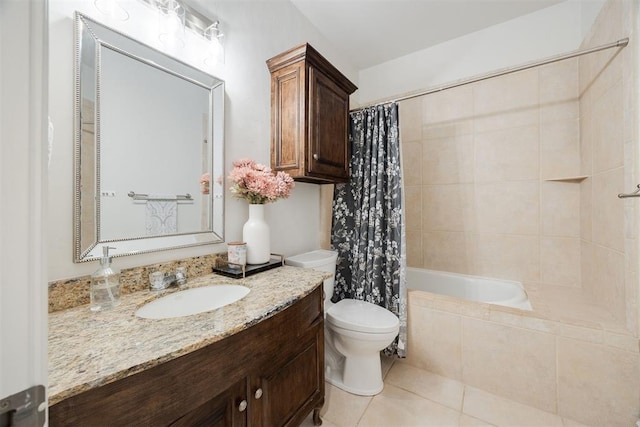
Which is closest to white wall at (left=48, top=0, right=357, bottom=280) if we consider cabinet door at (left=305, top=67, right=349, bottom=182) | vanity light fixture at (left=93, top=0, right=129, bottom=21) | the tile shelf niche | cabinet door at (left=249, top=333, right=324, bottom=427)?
vanity light fixture at (left=93, top=0, right=129, bottom=21)

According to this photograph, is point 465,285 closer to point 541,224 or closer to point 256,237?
point 541,224

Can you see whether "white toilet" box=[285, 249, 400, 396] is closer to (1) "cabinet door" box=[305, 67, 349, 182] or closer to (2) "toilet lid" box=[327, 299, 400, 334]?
(2) "toilet lid" box=[327, 299, 400, 334]

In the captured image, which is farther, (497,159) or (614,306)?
(497,159)

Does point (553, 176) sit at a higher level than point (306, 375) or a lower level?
higher

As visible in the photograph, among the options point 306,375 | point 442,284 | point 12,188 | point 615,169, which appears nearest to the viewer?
point 12,188

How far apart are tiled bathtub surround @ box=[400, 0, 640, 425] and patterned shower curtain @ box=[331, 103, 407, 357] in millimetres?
198

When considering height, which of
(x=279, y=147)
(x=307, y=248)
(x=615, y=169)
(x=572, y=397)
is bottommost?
(x=572, y=397)

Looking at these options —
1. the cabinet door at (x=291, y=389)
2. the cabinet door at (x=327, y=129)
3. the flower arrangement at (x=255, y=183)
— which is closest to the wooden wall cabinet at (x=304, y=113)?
the cabinet door at (x=327, y=129)

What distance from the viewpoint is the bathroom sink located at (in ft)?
3.27

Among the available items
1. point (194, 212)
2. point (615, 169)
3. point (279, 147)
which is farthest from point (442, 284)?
point (194, 212)

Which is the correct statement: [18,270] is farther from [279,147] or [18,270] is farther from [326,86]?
[326,86]

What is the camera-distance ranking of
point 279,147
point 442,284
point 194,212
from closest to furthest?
point 194,212 < point 279,147 < point 442,284

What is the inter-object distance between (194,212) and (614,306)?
231 cm

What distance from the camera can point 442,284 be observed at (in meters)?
2.37
